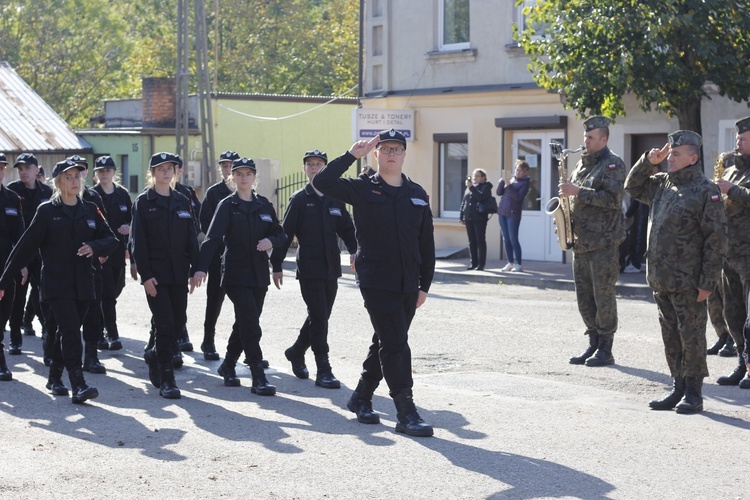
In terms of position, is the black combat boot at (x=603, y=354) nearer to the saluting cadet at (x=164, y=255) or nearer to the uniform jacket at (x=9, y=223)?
the saluting cadet at (x=164, y=255)

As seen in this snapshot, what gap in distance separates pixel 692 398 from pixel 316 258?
324 centimetres

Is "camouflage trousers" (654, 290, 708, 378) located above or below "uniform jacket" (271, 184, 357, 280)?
below

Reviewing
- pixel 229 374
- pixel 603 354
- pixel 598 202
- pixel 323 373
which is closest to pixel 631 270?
pixel 603 354

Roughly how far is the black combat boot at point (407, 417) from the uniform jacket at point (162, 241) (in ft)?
8.07

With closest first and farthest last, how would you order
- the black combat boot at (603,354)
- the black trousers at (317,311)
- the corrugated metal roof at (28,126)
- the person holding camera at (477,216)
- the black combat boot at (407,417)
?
the black combat boot at (407,417) < the black trousers at (317,311) < the black combat boot at (603,354) < the person holding camera at (477,216) < the corrugated metal roof at (28,126)

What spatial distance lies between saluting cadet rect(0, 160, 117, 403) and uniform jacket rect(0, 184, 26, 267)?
1455 mm

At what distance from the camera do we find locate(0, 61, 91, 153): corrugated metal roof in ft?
110

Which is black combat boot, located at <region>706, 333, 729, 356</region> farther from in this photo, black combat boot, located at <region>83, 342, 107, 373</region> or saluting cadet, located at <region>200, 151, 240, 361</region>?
black combat boot, located at <region>83, 342, 107, 373</region>

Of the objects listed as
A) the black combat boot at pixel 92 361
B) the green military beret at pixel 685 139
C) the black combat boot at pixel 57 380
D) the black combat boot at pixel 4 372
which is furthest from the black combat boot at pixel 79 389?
the green military beret at pixel 685 139

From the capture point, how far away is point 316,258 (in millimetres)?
10188

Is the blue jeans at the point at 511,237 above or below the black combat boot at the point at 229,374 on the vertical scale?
above

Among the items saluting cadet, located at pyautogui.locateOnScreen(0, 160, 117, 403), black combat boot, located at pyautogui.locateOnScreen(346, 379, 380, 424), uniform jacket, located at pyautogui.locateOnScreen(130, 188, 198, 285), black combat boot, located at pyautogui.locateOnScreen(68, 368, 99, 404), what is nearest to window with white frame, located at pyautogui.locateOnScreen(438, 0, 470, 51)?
uniform jacket, located at pyautogui.locateOnScreen(130, 188, 198, 285)

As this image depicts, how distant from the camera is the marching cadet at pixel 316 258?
33.3 feet

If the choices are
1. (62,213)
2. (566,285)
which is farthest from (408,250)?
(566,285)
